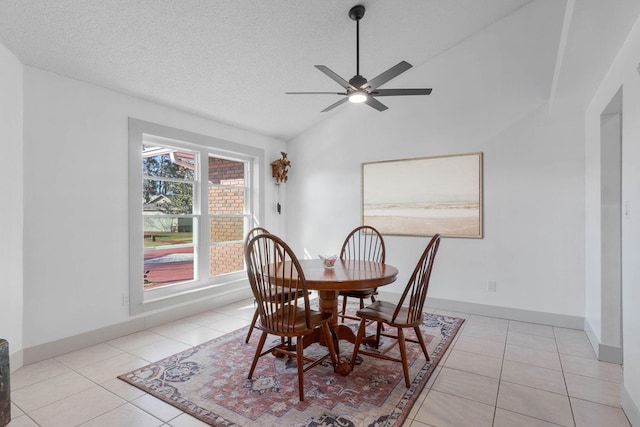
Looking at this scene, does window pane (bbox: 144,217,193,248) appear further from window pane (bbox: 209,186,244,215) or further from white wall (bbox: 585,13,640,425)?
white wall (bbox: 585,13,640,425)

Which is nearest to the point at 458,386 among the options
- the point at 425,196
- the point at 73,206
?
the point at 425,196

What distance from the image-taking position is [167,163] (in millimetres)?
3883

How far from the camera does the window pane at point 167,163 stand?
3.67 meters

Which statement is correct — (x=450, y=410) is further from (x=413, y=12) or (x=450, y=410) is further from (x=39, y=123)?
(x=39, y=123)

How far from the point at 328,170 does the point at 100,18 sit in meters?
3.25

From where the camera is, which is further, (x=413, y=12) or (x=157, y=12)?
(x=413, y=12)

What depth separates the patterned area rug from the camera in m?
1.96

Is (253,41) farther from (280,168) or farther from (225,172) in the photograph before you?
(280,168)

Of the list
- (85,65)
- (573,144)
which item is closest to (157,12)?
(85,65)

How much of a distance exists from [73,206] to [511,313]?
453 cm

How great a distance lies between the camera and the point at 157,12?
95.4 inches

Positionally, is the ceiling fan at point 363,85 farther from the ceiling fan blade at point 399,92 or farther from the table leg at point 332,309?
the table leg at point 332,309

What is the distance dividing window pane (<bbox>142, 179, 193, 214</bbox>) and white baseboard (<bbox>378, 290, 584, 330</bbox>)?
3.24 metres

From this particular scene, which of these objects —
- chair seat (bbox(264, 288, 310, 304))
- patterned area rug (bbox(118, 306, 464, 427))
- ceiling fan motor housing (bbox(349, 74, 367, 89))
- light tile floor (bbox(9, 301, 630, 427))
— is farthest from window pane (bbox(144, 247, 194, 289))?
ceiling fan motor housing (bbox(349, 74, 367, 89))
